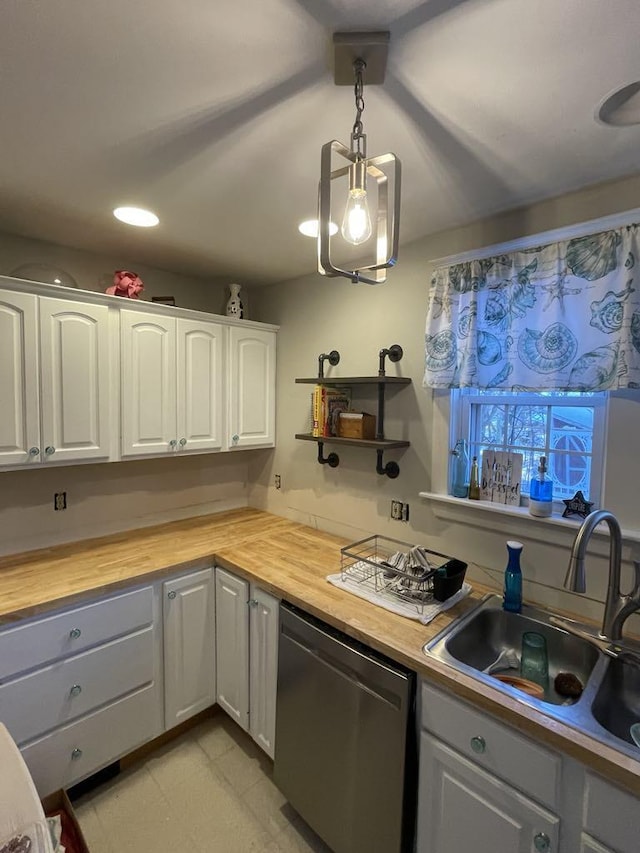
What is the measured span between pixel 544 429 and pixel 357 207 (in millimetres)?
1241

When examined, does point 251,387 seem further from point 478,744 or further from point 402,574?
point 478,744

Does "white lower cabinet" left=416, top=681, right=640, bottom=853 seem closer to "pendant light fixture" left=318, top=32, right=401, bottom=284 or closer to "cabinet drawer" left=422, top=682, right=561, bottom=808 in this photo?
"cabinet drawer" left=422, top=682, right=561, bottom=808

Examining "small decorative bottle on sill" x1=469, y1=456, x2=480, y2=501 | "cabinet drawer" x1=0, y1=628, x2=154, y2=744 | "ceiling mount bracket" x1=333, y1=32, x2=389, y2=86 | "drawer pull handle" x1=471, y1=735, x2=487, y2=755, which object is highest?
"ceiling mount bracket" x1=333, y1=32, x2=389, y2=86

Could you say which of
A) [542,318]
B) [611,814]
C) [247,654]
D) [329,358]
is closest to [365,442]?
[329,358]

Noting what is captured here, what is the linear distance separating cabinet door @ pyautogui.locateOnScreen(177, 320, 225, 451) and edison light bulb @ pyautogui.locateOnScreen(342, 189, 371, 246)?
150cm

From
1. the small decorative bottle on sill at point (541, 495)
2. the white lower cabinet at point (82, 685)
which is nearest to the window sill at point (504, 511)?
the small decorative bottle on sill at point (541, 495)

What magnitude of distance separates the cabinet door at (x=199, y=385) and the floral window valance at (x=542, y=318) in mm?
1207

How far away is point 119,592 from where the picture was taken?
Result: 1.74 meters


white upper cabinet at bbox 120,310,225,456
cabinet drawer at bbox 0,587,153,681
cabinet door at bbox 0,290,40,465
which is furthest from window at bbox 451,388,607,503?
cabinet door at bbox 0,290,40,465

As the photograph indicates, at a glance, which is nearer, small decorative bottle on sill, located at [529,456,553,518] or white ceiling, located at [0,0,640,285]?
white ceiling, located at [0,0,640,285]

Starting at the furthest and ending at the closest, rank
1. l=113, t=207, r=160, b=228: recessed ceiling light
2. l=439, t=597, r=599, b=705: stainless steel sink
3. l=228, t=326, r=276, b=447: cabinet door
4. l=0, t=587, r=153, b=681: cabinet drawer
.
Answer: l=228, t=326, r=276, b=447: cabinet door
l=113, t=207, r=160, b=228: recessed ceiling light
l=0, t=587, r=153, b=681: cabinet drawer
l=439, t=597, r=599, b=705: stainless steel sink

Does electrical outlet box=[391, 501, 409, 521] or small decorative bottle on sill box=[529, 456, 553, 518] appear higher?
small decorative bottle on sill box=[529, 456, 553, 518]

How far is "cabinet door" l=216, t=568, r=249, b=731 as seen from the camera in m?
1.89

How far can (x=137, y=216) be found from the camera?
1.72 m
